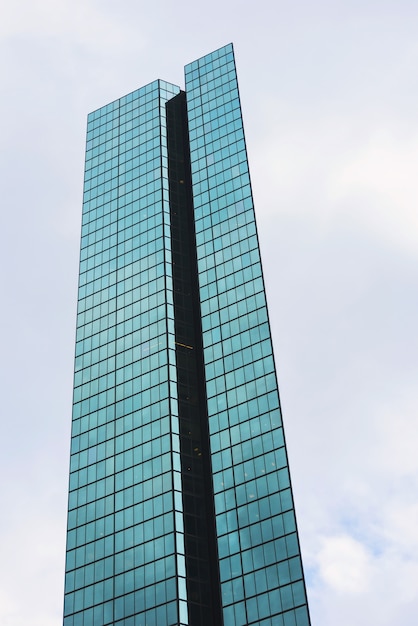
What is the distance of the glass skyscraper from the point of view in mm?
89875

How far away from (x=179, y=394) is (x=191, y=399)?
1.67 m

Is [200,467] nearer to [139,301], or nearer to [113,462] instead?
[113,462]

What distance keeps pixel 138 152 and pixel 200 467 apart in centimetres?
5370

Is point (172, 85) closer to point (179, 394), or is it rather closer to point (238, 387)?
point (179, 394)

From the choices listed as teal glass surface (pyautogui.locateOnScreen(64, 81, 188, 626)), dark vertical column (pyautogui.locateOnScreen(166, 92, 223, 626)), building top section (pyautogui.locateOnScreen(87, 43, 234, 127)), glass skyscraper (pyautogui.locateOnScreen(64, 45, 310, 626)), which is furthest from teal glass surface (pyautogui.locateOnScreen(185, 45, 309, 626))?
teal glass surface (pyautogui.locateOnScreen(64, 81, 188, 626))

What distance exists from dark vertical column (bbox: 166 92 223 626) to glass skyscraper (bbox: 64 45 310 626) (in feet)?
0.58

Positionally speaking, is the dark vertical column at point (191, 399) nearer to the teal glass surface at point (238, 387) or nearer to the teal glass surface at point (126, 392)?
the teal glass surface at point (126, 392)

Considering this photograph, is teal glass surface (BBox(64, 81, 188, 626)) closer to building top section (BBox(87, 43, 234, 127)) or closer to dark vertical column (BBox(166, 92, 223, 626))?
building top section (BBox(87, 43, 234, 127))

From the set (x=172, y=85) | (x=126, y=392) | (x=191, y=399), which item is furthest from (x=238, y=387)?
(x=172, y=85)

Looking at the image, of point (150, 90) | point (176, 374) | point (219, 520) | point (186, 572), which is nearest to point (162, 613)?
point (186, 572)

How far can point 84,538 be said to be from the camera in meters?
99.6

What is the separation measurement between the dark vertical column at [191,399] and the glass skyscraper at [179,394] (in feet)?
0.58

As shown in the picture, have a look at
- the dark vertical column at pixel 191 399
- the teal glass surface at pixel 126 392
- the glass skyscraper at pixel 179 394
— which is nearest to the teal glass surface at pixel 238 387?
the glass skyscraper at pixel 179 394

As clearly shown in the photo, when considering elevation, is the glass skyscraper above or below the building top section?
below
